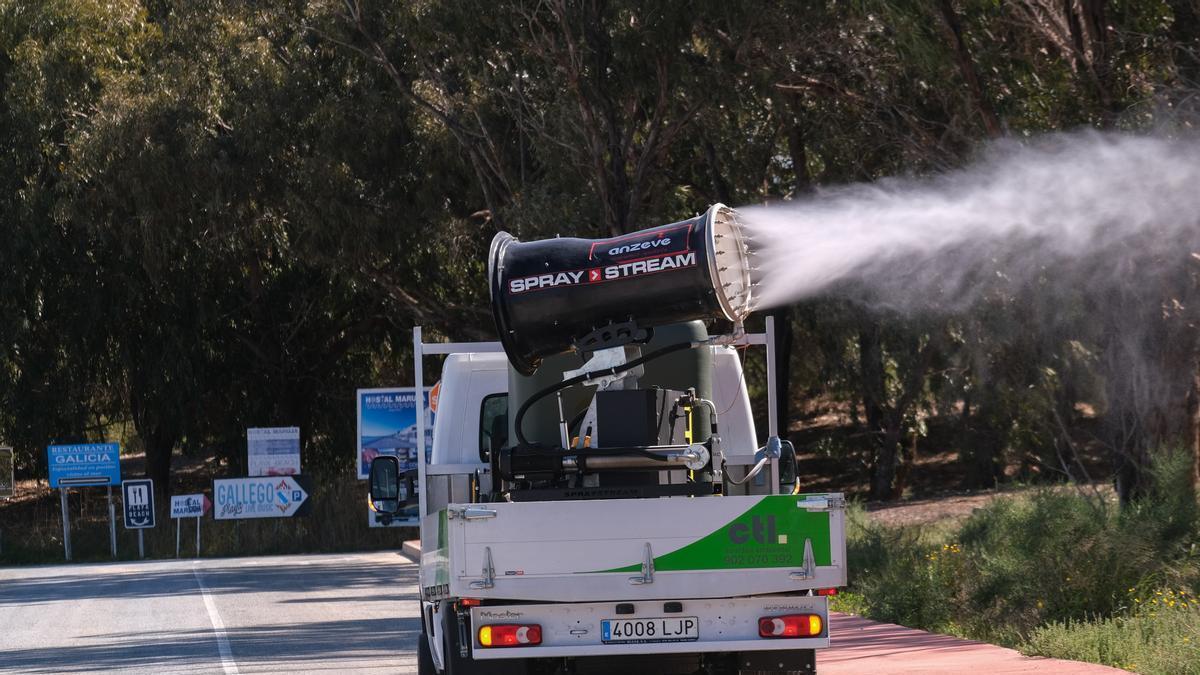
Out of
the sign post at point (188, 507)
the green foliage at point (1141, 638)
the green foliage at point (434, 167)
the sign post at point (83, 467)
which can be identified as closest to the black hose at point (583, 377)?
the green foliage at point (1141, 638)

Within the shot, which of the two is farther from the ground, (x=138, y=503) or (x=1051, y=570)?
(x=138, y=503)

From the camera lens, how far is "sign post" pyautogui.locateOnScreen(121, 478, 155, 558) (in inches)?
1196

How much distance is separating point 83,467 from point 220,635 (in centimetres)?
1836

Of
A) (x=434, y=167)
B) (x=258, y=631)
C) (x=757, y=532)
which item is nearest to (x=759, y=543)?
(x=757, y=532)

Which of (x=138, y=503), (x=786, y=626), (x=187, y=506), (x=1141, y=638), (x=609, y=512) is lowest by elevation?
(x=1141, y=638)

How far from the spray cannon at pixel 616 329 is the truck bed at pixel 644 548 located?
80 cm

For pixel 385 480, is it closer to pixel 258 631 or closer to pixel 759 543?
pixel 759 543

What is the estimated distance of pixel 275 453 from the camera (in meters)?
31.2

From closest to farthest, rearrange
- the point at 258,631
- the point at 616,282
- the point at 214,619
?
1. the point at 616,282
2. the point at 258,631
3. the point at 214,619

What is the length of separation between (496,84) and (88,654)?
43.3ft

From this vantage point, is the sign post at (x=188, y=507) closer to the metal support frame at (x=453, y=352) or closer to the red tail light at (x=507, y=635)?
the metal support frame at (x=453, y=352)

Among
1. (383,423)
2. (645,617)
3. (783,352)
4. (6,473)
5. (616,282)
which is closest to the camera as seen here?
(645,617)

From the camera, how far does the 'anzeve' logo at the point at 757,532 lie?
7211 mm

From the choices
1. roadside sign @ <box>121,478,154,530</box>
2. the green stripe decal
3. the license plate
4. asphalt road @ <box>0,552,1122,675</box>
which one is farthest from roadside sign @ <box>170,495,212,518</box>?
the green stripe decal
